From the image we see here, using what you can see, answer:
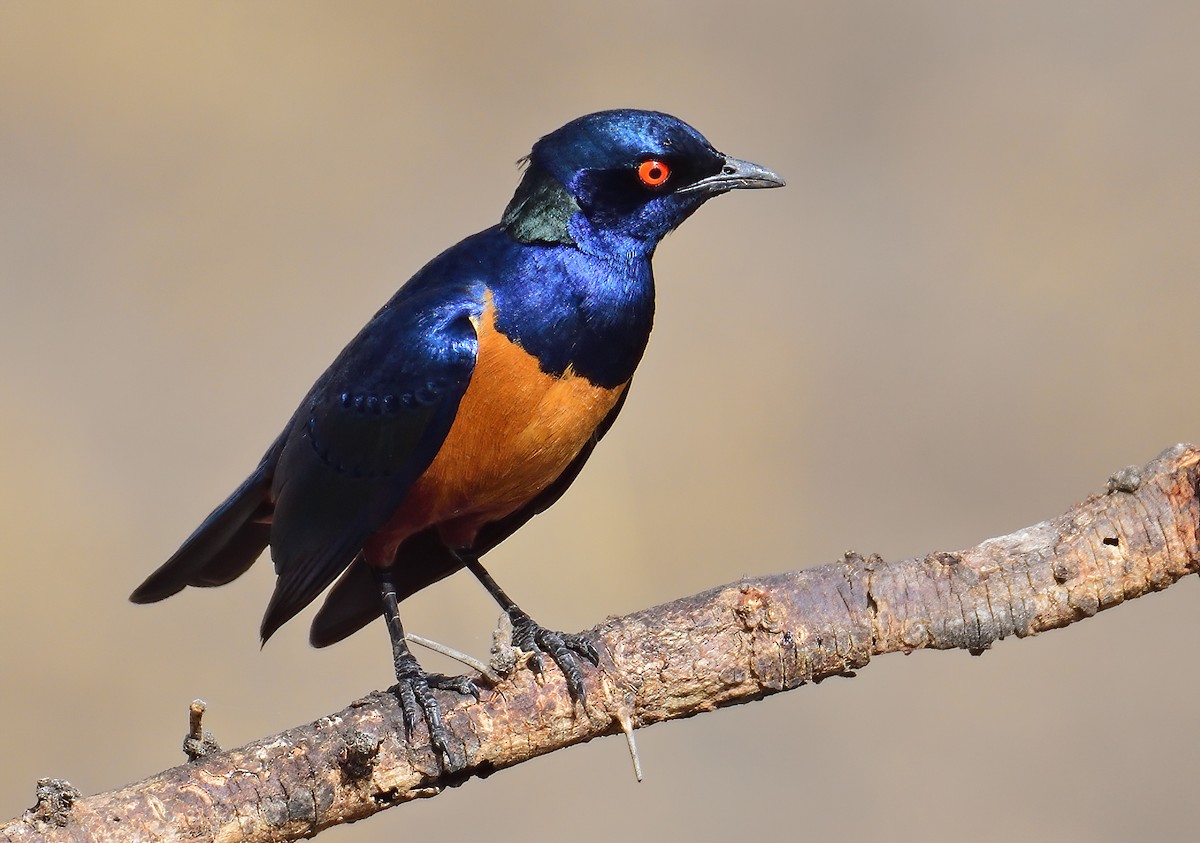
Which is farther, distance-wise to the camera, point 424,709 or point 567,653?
point 567,653

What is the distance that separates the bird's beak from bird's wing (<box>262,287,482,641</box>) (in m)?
0.76

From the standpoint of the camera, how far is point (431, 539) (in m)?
4.36

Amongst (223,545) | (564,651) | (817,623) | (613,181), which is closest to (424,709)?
(564,651)

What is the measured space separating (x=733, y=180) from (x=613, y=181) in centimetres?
39

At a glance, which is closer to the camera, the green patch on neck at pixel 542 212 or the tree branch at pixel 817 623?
the tree branch at pixel 817 623

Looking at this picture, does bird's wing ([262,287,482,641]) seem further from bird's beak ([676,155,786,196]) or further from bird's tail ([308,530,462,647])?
bird's beak ([676,155,786,196])

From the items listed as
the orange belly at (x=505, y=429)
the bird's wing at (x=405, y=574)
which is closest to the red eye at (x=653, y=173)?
the orange belly at (x=505, y=429)

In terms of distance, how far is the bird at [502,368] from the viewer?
371 cm

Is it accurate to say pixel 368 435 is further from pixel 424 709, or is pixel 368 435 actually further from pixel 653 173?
pixel 653 173

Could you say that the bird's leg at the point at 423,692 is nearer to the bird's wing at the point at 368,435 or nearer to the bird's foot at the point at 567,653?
the bird's foot at the point at 567,653

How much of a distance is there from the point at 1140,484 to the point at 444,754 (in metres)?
1.96

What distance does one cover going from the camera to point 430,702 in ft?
11.1

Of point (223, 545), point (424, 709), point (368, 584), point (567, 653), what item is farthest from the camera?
point (223, 545)

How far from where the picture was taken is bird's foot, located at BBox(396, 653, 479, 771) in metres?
3.34
